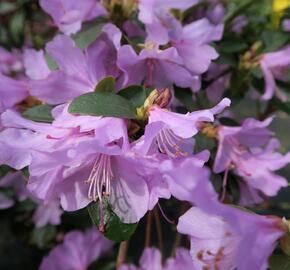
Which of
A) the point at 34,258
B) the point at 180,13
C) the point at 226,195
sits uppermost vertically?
the point at 180,13

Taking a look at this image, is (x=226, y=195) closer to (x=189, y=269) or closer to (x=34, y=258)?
(x=189, y=269)

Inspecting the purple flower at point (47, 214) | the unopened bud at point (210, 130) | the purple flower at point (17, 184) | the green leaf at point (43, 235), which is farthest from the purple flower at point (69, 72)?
the green leaf at point (43, 235)

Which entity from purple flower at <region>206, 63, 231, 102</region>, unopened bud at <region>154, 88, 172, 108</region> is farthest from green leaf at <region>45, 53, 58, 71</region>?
purple flower at <region>206, 63, 231, 102</region>

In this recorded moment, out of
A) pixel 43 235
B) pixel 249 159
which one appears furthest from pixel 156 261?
pixel 43 235

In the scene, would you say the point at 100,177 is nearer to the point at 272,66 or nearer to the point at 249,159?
the point at 249,159

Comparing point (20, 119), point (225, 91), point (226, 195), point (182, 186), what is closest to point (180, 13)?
point (225, 91)
